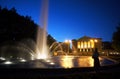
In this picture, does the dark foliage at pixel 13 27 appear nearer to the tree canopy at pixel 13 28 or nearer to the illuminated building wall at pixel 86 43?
the tree canopy at pixel 13 28

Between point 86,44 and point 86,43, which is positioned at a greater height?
point 86,43

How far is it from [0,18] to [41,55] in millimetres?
11754

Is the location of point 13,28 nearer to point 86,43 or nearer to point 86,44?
point 86,43

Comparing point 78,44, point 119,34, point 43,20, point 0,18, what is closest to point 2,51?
point 0,18

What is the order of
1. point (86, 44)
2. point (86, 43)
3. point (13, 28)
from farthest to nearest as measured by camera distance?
point (86, 44) → point (86, 43) → point (13, 28)

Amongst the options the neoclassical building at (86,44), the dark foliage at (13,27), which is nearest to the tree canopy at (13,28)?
the dark foliage at (13,27)

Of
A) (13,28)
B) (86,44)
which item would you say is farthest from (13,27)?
(86,44)

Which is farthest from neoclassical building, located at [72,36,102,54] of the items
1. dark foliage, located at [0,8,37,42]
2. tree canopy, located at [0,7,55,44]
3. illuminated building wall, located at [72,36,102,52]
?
dark foliage, located at [0,8,37,42]

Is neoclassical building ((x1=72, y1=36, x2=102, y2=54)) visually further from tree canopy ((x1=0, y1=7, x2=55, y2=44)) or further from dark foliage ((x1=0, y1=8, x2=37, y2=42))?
dark foliage ((x1=0, y1=8, x2=37, y2=42))

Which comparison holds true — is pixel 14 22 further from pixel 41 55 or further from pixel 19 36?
pixel 41 55

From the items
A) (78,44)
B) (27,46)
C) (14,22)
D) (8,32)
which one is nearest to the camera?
(8,32)

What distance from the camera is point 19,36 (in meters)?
45.0

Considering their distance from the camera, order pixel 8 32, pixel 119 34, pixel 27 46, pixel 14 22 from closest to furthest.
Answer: pixel 8 32, pixel 14 22, pixel 27 46, pixel 119 34

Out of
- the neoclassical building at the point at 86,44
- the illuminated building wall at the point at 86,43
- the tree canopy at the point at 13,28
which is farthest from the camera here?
the illuminated building wall at the point at 86,43
